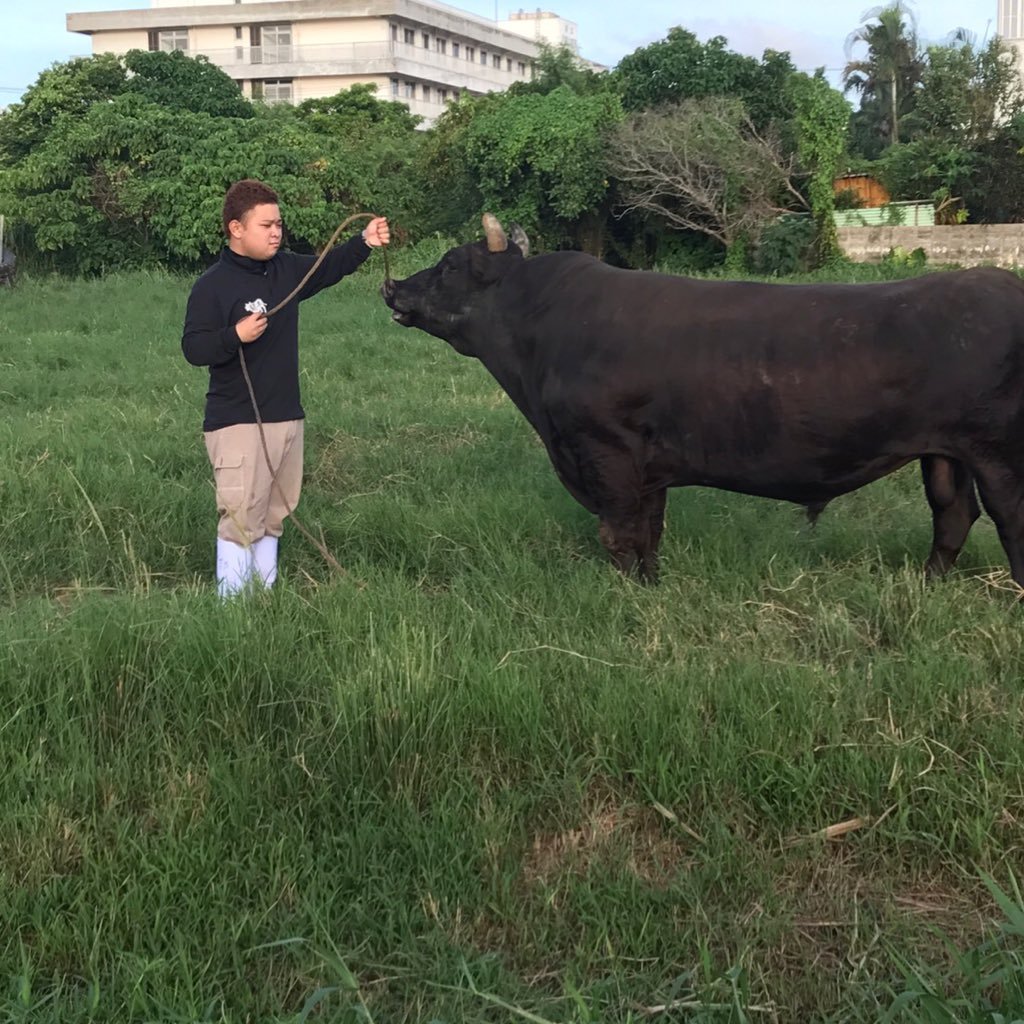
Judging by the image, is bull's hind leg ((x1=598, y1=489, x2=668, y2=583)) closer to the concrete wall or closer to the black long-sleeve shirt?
the black long-sleeve shirt

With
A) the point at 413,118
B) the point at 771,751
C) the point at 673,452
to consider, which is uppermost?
the point at 413,118

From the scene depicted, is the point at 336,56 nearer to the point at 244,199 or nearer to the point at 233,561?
the point at 244,199

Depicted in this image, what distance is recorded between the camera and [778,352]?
14.0 ft

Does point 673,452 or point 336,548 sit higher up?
point 673,452

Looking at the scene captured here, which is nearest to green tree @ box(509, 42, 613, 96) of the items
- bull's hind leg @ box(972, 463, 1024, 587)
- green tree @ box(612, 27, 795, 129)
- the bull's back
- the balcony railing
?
green tree @ box(612, 27, 795, 129)

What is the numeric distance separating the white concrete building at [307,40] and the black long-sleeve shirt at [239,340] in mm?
54497

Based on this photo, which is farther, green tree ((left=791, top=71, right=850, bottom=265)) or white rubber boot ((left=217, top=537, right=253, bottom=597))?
green tree ((left=791, top=71, right=850, bottom=265))

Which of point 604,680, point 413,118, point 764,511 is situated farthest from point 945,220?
point 604,680

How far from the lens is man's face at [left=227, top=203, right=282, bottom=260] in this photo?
4586 mm

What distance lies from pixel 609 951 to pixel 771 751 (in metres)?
0.79

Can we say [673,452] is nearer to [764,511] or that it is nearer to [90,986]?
[764,511]

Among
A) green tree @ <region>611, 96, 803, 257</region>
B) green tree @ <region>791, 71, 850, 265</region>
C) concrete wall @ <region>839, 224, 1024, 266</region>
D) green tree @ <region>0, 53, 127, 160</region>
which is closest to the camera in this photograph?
concrete wall @ <region>839, 224, 1024, 266</region>

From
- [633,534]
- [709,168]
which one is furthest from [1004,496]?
[709,168]

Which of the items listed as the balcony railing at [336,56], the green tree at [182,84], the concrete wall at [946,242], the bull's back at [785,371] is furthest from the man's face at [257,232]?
the balcony railing at [336,56]
